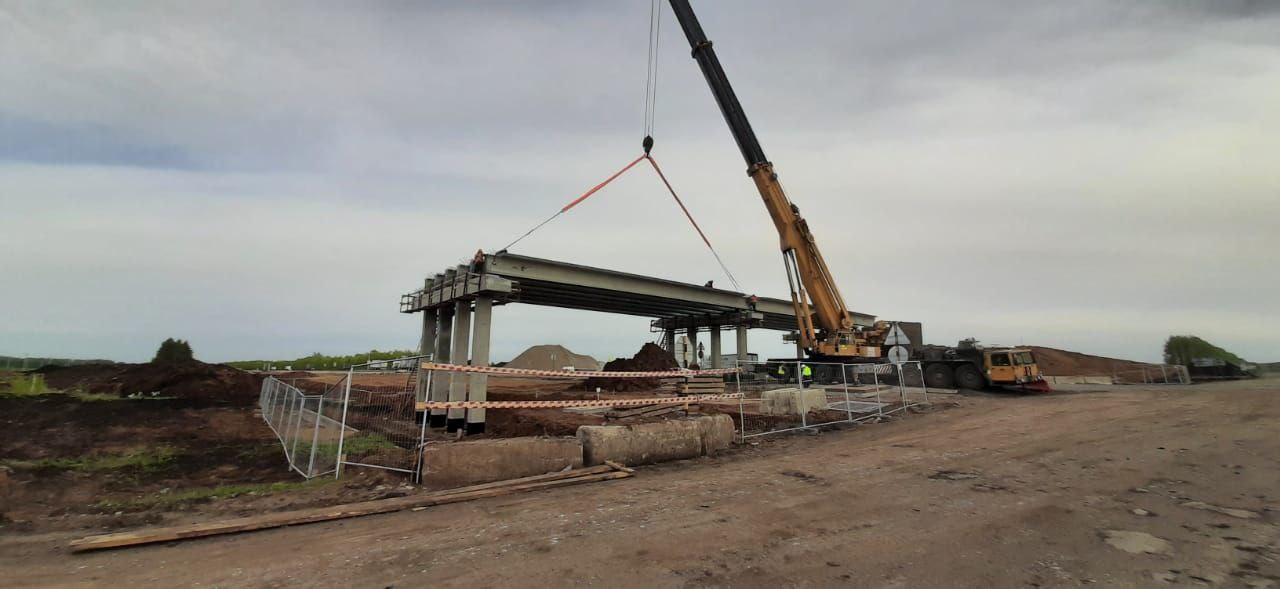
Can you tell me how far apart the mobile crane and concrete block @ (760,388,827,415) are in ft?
18.9

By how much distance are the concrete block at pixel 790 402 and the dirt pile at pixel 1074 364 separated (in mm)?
47480

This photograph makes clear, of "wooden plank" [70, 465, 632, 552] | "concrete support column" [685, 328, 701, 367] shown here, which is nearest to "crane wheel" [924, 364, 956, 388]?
"concrete support column" [685, 328, 701, 367]

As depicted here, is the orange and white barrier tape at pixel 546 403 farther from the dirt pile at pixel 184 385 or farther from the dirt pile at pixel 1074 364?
the dirt pile at pixel 1074 364

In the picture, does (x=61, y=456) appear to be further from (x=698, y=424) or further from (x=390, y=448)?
(x=698, y=424)

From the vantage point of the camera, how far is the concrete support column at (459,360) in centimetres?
1686

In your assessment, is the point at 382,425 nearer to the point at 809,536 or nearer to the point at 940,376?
the point at 809,536

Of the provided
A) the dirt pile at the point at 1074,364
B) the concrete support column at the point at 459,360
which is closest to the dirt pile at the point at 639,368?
the concrete support column at the point at 459,360

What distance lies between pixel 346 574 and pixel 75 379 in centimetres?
4708

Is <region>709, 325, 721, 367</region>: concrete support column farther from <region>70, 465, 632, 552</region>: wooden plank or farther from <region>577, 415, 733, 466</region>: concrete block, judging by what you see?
<region>70, 465, 632, 552</region>: wooden plank

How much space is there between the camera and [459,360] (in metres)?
18.1

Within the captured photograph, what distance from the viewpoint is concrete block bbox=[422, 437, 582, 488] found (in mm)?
7152

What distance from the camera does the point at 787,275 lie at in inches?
834

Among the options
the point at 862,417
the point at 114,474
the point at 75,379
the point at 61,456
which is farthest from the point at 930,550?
the point at 75,379

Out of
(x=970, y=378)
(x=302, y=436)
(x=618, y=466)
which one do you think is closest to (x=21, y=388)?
(x=302, y=436)
